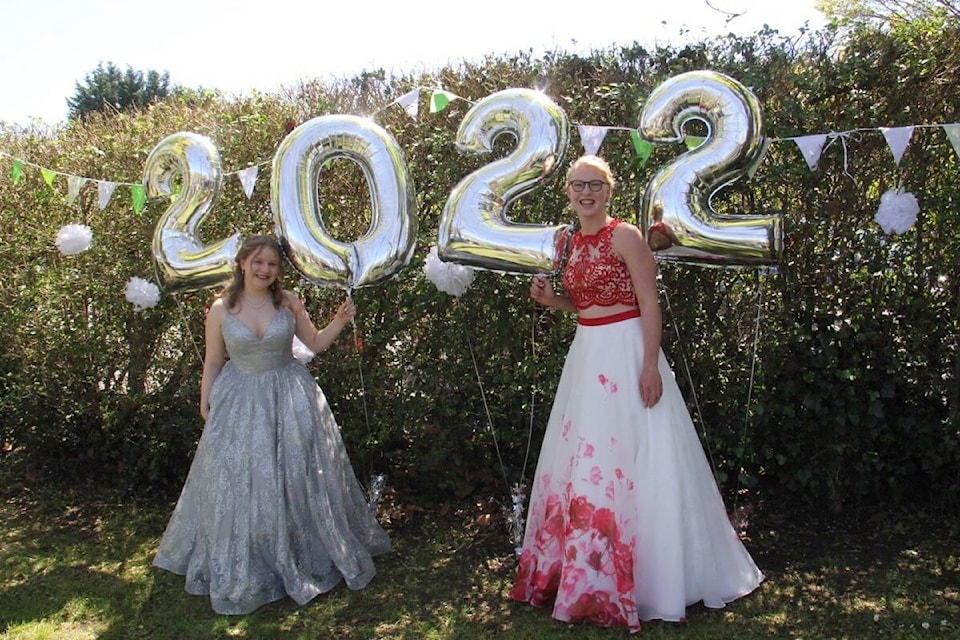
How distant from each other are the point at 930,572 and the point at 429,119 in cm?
346

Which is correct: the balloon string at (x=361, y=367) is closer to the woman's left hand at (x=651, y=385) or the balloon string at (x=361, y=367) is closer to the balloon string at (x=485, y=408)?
the balloon string at (x=485, y=408)

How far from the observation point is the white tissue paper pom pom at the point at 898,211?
3.54 metres

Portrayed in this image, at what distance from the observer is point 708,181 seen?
3273 millimetres

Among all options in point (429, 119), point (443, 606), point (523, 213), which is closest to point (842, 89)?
point (523, 213)

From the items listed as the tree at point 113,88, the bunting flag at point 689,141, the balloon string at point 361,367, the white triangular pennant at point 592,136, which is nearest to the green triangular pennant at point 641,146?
the bunting flag at point 689,141

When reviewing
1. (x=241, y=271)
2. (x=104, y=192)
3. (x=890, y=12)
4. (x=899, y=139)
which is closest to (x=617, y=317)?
(x=899, y=139)

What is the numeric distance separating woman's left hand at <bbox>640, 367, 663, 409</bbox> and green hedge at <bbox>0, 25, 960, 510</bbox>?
113cm

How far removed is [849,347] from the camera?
13.5ft

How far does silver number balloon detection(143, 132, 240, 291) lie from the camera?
367 cm

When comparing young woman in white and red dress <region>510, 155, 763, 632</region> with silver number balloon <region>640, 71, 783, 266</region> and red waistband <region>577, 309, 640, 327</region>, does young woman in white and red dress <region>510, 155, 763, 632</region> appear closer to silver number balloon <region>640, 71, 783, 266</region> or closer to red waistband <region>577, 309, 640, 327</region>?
red waistband <region>577, 309, 640, 327</region>

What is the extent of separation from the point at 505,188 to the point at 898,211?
1.78m

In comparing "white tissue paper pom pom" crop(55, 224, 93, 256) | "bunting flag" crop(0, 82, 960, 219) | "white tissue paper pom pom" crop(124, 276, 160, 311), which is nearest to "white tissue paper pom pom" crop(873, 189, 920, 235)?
"bunting flag" crop(0, 82, 960, 219)

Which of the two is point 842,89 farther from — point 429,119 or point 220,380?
point 220,380

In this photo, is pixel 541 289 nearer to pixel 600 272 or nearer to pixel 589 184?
pixel 600 272
